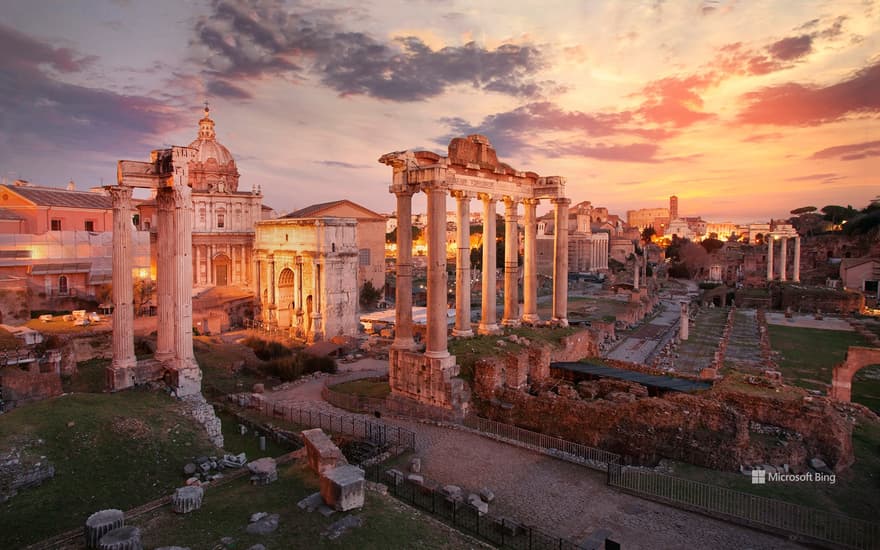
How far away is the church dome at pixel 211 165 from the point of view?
49.3m

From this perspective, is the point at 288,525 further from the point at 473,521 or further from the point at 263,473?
the point at 473,521

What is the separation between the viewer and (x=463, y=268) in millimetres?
19578

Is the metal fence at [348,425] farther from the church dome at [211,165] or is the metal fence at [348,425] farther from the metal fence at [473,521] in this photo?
the church dome at [211,165]

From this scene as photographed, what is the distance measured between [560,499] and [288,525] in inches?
233

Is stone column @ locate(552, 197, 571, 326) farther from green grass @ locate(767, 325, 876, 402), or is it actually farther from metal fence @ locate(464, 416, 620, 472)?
green grass @ locate(767, 325, 876, 402)

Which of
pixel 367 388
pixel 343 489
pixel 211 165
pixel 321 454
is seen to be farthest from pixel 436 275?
pixel 211 165

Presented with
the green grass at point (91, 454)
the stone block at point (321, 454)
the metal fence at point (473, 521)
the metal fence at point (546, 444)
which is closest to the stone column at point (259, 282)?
the green grass at point (91, 454)

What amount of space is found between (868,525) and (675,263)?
108113 mm

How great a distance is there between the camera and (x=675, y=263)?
108812mm

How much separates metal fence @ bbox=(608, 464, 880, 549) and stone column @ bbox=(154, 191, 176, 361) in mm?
14254

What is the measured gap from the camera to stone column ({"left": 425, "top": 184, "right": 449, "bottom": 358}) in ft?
55.2

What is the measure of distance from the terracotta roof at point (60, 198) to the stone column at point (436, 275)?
34000 millimetres

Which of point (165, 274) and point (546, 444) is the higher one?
point (165, 274)

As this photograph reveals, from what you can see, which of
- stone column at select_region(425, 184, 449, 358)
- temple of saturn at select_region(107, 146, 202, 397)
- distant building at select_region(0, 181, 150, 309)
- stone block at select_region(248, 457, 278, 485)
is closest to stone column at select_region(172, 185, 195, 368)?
temple of saturn at select_region(107, 146, 202, 397)
